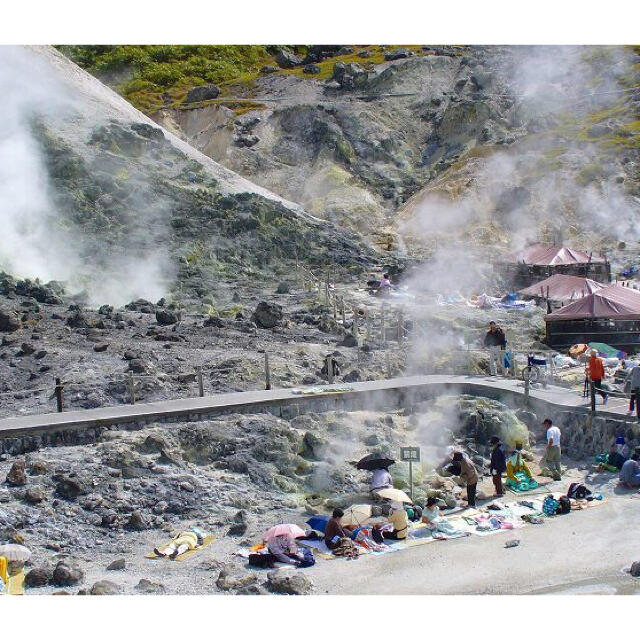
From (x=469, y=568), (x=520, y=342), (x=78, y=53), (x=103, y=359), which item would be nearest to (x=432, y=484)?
(x=469, y=568)

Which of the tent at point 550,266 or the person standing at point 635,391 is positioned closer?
the person standing at point 635,391

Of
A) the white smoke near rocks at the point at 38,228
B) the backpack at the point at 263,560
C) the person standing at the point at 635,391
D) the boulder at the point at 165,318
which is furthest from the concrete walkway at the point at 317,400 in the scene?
the white smoke near rocks at the point at 38,228

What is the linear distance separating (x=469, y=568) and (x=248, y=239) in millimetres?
31099

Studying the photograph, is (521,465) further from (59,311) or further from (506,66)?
(506,66)

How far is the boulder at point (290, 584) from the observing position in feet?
44.5

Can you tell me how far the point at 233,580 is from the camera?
14102mm

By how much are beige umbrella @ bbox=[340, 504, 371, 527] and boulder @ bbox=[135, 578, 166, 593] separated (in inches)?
128

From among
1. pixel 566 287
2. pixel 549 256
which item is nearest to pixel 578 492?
pixel 566 287

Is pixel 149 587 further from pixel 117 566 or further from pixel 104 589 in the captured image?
pixel 117 566

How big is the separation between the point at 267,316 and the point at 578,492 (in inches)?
636

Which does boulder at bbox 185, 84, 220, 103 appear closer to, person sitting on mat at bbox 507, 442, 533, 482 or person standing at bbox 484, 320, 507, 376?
person standing at bbox 484, 320, 507, 376

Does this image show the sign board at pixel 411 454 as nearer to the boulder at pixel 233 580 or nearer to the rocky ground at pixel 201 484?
the rocky ground at pixel 201 484

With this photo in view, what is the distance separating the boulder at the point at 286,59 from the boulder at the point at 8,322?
60571 mm

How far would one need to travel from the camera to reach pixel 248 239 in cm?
4416
